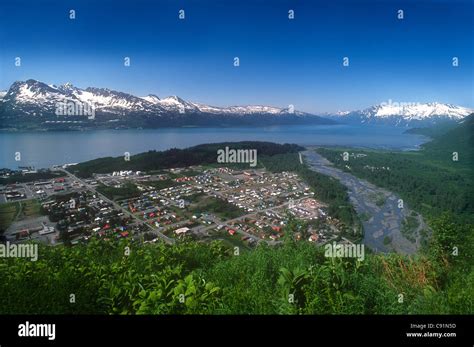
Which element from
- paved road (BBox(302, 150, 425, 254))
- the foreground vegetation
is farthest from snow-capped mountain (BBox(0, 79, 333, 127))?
the foreground vegetation

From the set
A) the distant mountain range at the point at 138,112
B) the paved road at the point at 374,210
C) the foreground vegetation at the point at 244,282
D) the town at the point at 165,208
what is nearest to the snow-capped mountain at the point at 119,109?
the distant mountain range at the point at 138,112

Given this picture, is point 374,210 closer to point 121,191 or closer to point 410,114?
point 410,114

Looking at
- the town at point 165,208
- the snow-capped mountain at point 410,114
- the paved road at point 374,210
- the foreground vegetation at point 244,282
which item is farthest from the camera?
the snow-capped mountain at point 410,114

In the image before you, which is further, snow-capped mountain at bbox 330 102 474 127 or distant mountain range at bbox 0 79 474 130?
→ snow-capped mountain at bbox 330 102 474 127

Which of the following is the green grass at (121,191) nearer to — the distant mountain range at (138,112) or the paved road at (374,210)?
the distant mountain range at (138,112)

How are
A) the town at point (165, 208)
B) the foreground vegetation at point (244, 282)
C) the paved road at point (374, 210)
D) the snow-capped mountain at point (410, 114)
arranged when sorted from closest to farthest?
the foreground vegetation at point (244, 282) → the town at point (165, 208) → the paved road at point (374, 210) → the snow-capped mountain at point (410, 114)

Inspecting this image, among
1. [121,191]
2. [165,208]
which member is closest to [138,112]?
[121,191]

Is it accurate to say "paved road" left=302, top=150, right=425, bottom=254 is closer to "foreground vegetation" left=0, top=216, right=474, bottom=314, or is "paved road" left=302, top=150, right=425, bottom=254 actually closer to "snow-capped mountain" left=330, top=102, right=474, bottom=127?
"foreground vegetation" left=0, top=216, right=474, bottom=314
